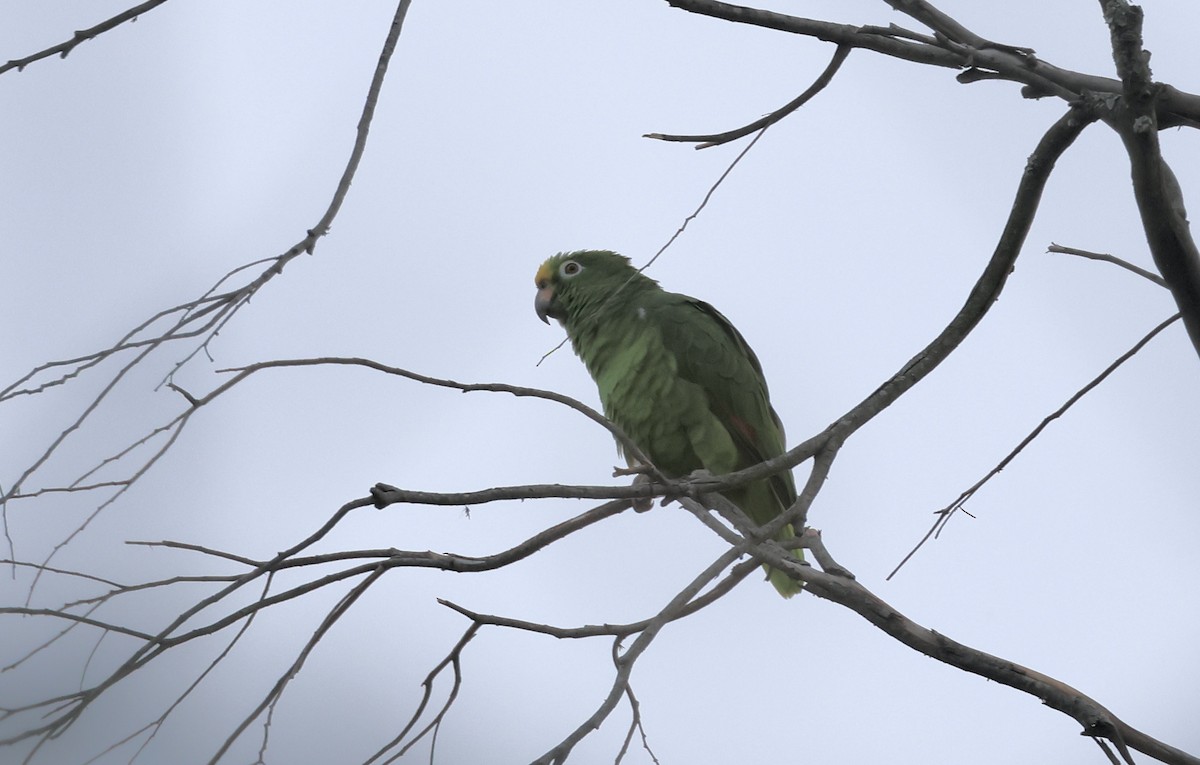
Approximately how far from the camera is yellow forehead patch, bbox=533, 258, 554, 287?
16.6 ft

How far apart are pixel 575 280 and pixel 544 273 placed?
215 mm

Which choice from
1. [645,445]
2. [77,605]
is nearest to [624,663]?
[77,605]

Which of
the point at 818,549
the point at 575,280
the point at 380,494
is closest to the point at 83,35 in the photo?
the point at 380,494

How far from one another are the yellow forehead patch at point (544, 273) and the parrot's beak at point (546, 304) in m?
0.04

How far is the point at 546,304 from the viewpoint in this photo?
5.02m

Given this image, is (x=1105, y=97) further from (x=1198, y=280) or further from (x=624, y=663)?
(x=624, y=663)

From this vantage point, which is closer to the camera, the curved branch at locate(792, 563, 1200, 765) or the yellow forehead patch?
the curved branch at locate(792, 563, 1200, 765)

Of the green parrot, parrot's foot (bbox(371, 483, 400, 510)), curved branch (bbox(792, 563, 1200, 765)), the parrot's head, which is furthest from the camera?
the parrot's head

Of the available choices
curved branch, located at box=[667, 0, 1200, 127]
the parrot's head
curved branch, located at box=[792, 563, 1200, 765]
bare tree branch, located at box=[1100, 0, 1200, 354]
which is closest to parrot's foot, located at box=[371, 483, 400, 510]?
curved branch, located at box=[792, 563, 1200, 765]

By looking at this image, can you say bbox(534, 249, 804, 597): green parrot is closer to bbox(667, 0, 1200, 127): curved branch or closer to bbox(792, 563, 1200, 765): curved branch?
bbox(792, 563, 1200, 765): curved branch

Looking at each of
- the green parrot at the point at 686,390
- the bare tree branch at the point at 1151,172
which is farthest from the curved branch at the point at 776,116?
the green parrot at the point at 686,390

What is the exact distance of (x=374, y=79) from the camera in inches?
88.5

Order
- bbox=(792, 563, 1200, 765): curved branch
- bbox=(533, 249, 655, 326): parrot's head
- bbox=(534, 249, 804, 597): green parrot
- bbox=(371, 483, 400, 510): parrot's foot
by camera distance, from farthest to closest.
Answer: bbox=(533, 249, 655, 326): parrot's head → bbox=(534, 249, 804, 597): green parrot → bbox=(792, 563, 1200, 765): curved branch → bbox=(371, 483, 400, 510): parrot's foot

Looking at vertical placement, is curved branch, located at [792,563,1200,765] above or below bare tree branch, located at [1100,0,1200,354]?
below
